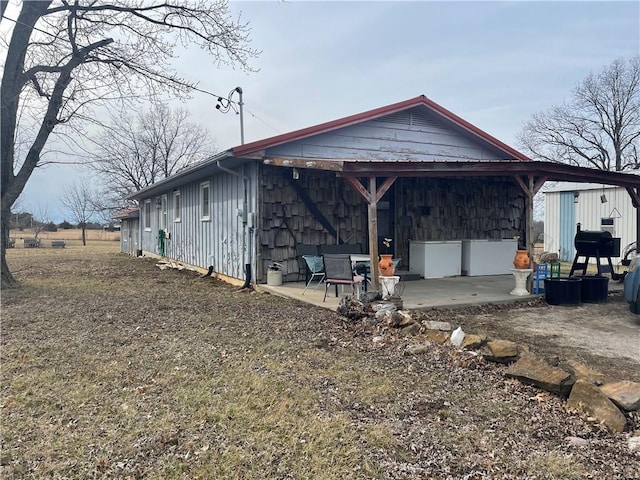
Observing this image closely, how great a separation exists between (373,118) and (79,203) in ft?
143

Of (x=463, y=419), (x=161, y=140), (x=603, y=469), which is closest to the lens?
(x=603, y=469)

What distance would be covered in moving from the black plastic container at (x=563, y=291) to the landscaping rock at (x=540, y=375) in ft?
12.9

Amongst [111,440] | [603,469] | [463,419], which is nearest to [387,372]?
[463,419]

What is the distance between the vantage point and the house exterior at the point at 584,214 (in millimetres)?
14969

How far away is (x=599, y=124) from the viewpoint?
29.9 meters

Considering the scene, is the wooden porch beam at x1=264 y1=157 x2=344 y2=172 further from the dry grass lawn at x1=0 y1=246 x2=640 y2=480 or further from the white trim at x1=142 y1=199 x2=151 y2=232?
the white trim at x1=142 y1=199 x2=151 y2=232

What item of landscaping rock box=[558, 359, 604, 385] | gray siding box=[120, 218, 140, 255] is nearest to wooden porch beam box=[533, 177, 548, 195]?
landscaping rock box=[558, 359, 604, 385]

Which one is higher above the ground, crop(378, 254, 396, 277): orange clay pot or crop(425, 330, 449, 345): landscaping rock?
crop(378, 254, 396, 277): orange clay pot

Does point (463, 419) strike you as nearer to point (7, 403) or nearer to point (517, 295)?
point (7, 403)

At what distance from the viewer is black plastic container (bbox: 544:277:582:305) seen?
7.26 m

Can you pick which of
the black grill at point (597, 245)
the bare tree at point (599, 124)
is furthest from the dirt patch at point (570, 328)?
the bare tree at point (599, 124)

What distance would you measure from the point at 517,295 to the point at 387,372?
4641mm

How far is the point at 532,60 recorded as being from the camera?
12.5 meters

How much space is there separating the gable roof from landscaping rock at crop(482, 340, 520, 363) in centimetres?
551
